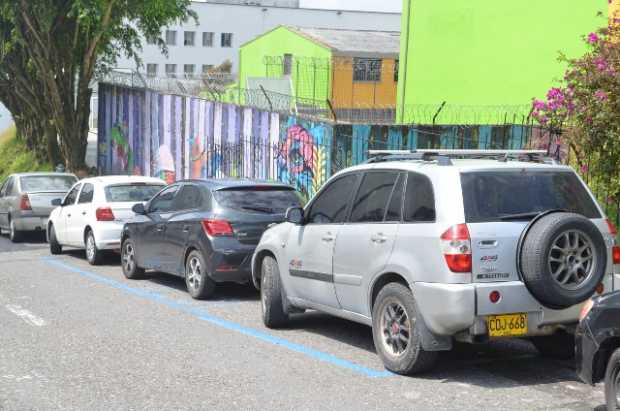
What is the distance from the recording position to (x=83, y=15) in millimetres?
25828

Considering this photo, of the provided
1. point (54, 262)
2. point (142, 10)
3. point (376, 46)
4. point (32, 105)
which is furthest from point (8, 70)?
point (376, 46)

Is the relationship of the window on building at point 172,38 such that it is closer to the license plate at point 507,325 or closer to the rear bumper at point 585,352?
the license plate at point 507,325

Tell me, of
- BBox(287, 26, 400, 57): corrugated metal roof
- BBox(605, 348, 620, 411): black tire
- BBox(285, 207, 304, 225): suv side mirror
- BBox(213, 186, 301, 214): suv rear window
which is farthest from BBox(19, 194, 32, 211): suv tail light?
BBox(287, 26, 400, 57): corrugated metal roof

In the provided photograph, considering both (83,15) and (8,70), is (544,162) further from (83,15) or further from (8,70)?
(8,70)

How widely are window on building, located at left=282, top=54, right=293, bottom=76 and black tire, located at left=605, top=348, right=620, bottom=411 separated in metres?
43.9

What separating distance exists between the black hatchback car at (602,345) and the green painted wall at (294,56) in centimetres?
3653

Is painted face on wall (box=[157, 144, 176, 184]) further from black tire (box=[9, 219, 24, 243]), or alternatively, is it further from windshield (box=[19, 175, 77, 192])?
black tire (box=[9, 219, 24, 243])

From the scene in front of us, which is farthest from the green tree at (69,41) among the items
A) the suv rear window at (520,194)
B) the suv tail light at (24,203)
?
the suv rear window at (520,194)

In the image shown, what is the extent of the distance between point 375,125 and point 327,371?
31.8 feet

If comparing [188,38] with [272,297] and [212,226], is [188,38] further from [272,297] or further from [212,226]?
[272,297]

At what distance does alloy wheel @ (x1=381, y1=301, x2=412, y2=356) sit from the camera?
765cm

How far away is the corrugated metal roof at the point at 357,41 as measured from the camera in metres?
46.5

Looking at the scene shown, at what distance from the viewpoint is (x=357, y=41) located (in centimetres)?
4991

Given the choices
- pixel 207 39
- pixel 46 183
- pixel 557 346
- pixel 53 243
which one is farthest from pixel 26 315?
pixel 207 39
